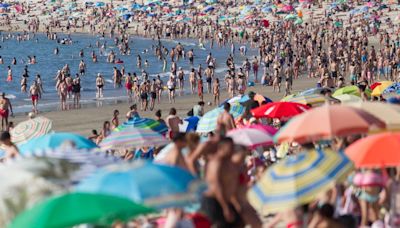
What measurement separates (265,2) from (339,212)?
60.0 metres

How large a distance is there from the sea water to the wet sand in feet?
6.31

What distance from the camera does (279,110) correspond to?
1313cm

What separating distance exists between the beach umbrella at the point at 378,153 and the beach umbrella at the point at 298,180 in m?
0.52

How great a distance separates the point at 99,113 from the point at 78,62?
27.1 metres

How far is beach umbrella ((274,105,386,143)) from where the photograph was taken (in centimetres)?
892

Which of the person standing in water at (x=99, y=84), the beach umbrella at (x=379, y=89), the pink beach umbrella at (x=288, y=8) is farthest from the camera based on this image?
the pink beach umbrella at (x=288, y=8)

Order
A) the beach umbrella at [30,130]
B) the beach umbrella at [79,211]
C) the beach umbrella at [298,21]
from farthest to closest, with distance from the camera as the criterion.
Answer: the beach umbrella at [298,21] < the beach umbrella at [30,130] < the beach umbrella at [79,211]

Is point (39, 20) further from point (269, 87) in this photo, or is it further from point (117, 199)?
point (117, 199)

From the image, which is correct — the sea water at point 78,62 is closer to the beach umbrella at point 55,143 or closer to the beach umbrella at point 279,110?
the beach umbrella at point 279,110

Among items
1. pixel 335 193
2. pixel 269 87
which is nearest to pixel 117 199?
pixel 335 193

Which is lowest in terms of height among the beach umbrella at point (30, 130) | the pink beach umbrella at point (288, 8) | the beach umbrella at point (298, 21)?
the beach umbrella at point (298, 21)

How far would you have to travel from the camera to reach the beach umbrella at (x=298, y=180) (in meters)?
7.26

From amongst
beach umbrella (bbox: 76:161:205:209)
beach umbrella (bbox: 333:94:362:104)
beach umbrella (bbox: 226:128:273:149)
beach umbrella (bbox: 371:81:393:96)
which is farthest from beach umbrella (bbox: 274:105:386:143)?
beach umbrella (bbox: 371:81:393:96)

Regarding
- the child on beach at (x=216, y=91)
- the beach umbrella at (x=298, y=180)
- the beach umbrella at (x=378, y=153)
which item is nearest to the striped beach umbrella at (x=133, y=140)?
the beach umbrella at (x=378, y=153)
